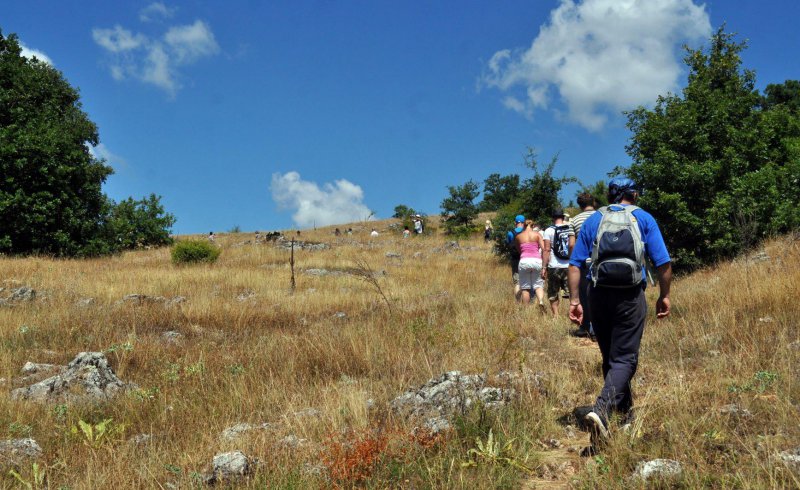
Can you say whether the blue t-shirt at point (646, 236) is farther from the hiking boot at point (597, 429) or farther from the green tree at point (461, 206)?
the green tree at point (461, 206)

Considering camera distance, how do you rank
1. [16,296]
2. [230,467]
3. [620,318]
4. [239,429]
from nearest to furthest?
1. [230,467]
2. [620,318]
3. [239,429]
4. [16,296]

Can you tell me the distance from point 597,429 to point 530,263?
5539 millimetres

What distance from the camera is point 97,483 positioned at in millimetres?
3145

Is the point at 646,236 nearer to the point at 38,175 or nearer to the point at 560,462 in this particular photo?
the point at 560,462

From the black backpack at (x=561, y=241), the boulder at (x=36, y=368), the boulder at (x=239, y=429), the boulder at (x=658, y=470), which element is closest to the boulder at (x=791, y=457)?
the boulder at (x=658, y=470)

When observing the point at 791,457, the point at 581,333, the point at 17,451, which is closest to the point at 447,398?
the point at 791,457

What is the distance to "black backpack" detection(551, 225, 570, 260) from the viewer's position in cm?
805

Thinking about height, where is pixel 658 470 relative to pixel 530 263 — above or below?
below

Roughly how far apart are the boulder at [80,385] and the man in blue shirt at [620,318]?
4.19 m

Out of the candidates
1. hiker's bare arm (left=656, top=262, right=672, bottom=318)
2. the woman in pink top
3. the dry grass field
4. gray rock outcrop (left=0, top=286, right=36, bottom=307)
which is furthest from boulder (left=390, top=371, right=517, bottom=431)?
gray rock outcrop (left=0, top=286, right=36, bottom=307)

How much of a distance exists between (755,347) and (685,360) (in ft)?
1.93

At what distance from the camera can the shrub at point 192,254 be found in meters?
17.8

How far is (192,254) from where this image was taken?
18109mm

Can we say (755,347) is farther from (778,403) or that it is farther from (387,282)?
(387,282)
